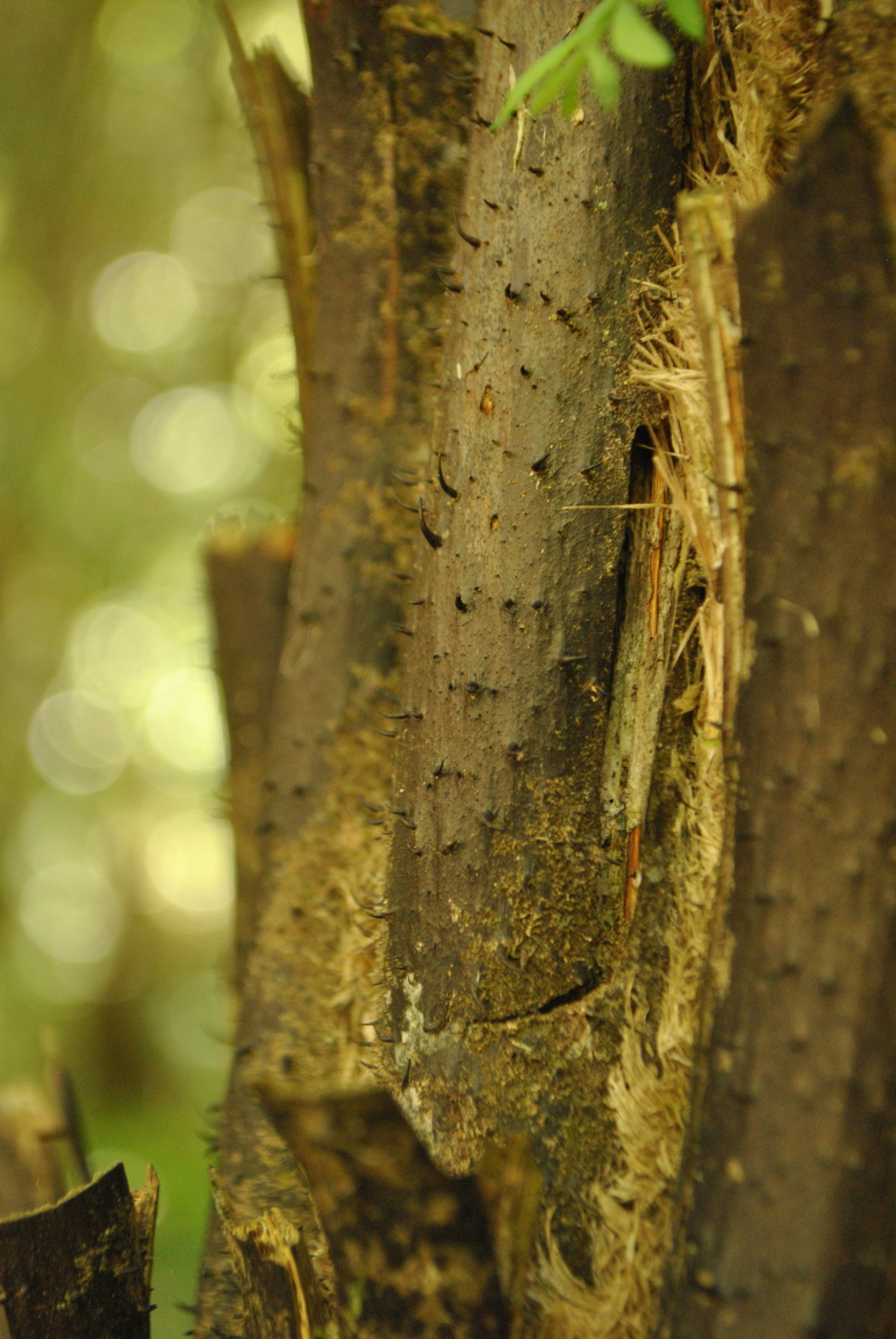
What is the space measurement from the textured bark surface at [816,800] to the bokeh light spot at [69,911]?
34.8ft

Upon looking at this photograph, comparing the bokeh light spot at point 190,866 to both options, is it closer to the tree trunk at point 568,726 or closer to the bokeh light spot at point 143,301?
the bokeh light spot at point 143,301

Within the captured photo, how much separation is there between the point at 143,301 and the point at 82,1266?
7765mm

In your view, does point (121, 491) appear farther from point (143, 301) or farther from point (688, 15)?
point (688, 15)

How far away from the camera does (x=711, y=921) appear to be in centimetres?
111

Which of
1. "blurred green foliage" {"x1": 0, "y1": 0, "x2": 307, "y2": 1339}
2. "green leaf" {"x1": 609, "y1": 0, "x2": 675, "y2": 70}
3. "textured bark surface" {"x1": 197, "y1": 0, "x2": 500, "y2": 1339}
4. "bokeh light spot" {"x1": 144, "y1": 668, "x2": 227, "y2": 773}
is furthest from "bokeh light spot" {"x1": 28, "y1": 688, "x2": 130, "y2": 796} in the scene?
"green leaf" {"x1": 609, "y1": 0, "x2": 675, "y2": 70}

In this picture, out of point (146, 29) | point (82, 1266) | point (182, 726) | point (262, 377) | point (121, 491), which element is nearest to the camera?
point (82, 1266)

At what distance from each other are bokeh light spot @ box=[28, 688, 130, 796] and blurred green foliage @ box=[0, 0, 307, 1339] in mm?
26

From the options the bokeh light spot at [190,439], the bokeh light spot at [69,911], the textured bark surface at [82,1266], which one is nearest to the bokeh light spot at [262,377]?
the bokeh light spot at [190,439]

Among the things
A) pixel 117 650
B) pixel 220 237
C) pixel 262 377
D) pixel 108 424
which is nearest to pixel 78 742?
pixel 117 650

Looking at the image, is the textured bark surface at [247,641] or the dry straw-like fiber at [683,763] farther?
the textured bark surface at [247,641]

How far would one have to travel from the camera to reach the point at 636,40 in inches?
34.7

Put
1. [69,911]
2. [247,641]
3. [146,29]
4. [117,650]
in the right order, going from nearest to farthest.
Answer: [247,641]
[146,29]
[117,650]
[69,911]

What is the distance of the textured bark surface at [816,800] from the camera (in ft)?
3.01

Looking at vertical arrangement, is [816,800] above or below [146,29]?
below
